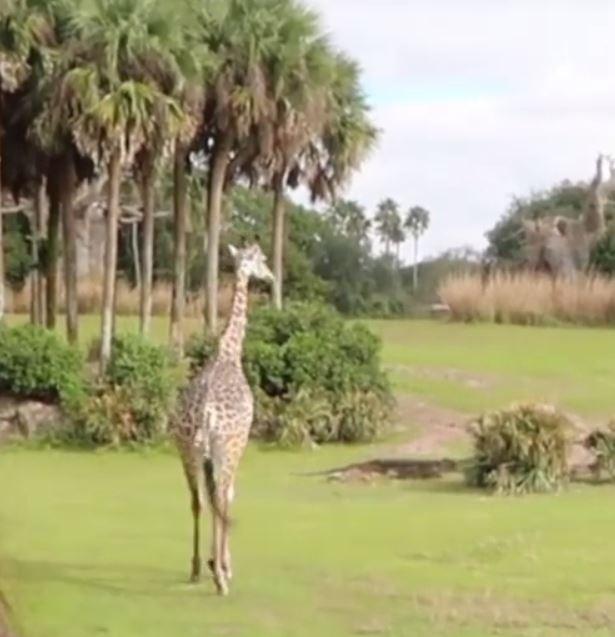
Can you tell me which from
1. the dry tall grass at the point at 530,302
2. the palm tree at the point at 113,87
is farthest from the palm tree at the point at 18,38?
the dry tall grass at the point at 530,302

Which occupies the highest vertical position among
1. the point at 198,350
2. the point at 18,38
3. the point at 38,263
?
the point at 18,38

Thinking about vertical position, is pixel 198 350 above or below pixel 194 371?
above

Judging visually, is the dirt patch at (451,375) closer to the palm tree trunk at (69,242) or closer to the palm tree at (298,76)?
the palm tree at (298,76)

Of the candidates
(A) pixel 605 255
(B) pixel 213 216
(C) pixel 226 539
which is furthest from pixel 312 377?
(A) pixel 605 255

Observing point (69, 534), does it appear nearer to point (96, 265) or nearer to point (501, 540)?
point (501, 540)

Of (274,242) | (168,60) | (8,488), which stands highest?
(168,60)

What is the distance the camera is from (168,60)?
33.0m

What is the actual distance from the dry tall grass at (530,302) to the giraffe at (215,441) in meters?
37.6

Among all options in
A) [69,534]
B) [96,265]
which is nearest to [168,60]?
[69,534]

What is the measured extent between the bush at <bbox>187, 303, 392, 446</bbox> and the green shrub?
737 centimetres

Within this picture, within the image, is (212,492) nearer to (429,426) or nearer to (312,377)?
(312,377)

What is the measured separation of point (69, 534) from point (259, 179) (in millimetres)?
20866

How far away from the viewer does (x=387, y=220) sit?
10431 cm

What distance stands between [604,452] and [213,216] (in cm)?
1435
